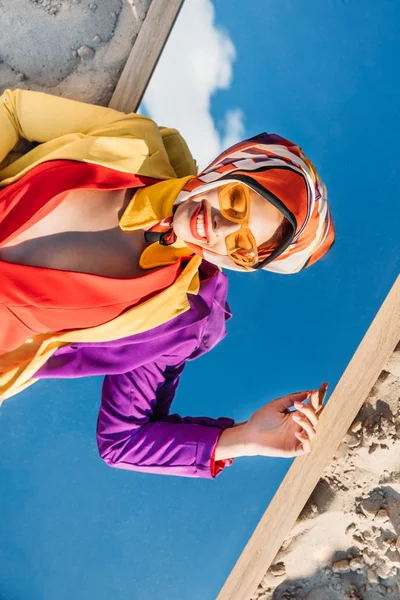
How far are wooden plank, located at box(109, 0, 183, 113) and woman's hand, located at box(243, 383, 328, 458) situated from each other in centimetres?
107

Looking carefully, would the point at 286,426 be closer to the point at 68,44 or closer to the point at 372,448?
the point at 372,448

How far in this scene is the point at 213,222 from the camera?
122 cm

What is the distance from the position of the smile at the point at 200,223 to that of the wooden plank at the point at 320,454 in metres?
0.84

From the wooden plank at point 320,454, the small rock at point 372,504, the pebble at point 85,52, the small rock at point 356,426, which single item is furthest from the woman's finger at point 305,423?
the pebble at point 85,52

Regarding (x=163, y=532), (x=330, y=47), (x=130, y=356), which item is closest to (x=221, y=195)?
(x=130, y=356)

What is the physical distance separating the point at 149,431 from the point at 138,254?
0.47 meters

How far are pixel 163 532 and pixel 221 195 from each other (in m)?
1.27

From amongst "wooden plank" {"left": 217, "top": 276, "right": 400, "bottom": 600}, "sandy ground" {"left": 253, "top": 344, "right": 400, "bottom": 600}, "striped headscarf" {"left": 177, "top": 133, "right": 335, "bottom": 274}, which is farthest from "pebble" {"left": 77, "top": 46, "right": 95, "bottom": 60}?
"sandy ground" {"left": 253, "top": 344, "right": 400, "bottom": 600}

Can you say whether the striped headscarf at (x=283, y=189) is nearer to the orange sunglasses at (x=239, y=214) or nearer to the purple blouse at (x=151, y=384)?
the orange sunglasses at (x=239, y=214)

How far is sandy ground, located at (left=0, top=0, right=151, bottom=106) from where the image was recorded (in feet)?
6.13

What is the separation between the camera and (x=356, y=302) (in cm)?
186

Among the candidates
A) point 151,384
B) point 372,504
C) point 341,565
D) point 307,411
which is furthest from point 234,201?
point 341,565

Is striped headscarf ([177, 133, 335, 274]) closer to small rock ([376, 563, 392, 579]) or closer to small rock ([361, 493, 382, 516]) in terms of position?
small rock ([361, 493, 382, 516])

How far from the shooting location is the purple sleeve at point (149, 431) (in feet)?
5.02
